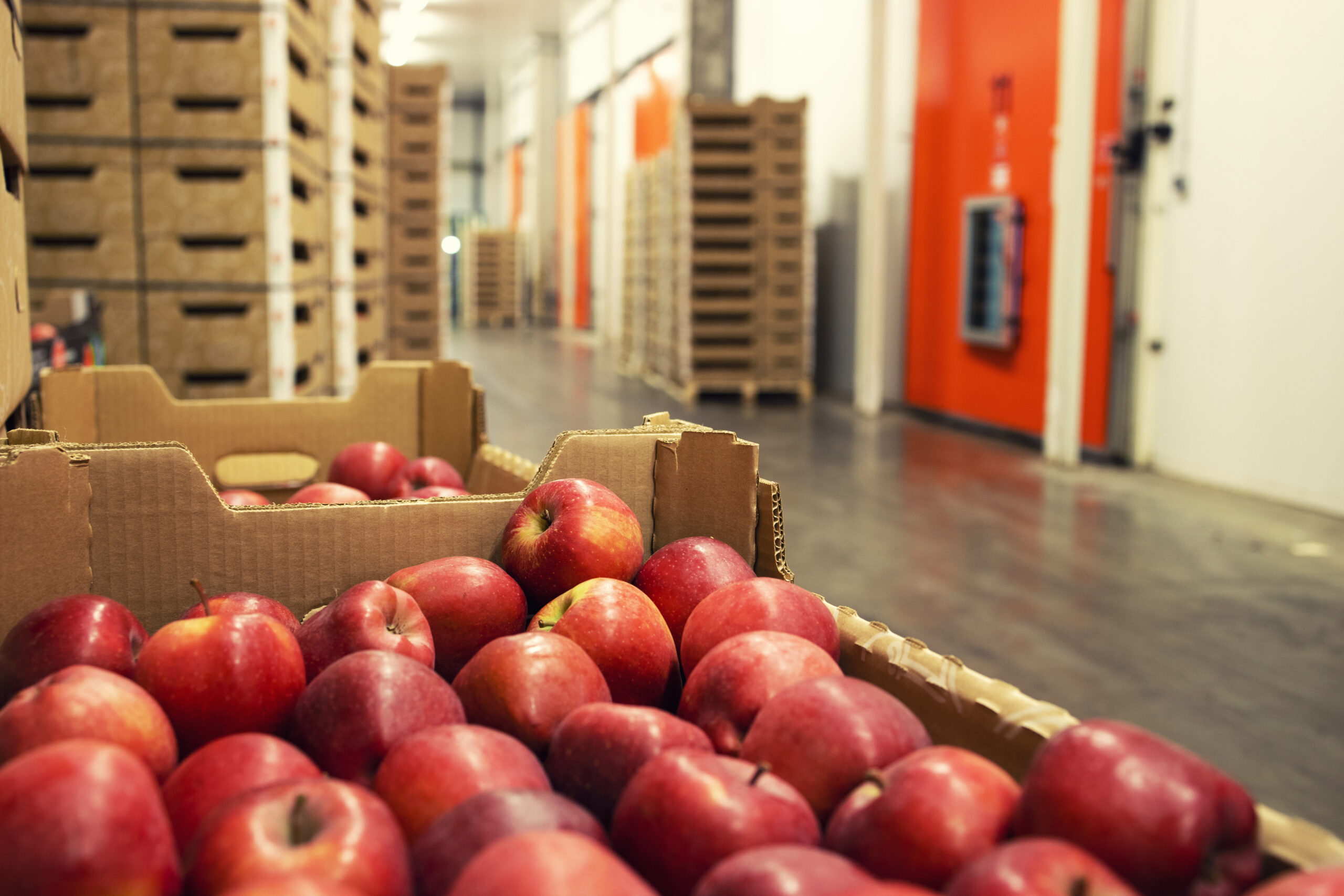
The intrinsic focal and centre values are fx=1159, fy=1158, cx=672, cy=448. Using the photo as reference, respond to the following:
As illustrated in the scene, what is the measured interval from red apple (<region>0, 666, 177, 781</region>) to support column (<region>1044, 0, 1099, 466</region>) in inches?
265

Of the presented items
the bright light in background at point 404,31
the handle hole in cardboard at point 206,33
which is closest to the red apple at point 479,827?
the handle hole in cardboard at point 206,33

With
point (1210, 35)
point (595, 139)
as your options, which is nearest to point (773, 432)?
point (1210, 35)

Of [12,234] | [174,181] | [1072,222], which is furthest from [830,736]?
[1072,222]

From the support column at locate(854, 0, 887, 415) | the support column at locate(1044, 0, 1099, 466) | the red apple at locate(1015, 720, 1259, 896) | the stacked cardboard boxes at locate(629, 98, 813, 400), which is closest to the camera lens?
the red apple at locate(1015, 720, 1259, 896)

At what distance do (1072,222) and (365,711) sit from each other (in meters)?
6.83

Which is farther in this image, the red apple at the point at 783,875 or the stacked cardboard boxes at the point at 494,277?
the stacked cardboard boxes at the point at 494,277

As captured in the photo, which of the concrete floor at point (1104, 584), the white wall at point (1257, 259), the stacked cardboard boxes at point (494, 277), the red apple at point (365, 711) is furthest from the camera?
the stacked cardboard boxes at point (494, 277)

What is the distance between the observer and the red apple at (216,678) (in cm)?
102

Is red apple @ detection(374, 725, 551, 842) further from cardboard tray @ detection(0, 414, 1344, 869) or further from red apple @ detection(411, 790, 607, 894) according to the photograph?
cardboard tray @ detection(0, 414, 1344, 869)

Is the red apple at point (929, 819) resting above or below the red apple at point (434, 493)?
below

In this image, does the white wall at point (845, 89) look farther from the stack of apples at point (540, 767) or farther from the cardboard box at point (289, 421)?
the stack of apples at point (540, 767)

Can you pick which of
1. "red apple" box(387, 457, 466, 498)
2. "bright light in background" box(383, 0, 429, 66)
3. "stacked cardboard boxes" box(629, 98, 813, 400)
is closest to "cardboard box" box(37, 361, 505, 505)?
"red apple" box(387, 457, 466, 498)

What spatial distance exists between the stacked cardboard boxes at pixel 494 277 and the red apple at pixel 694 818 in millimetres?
25758

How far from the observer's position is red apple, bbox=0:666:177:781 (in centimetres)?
89
